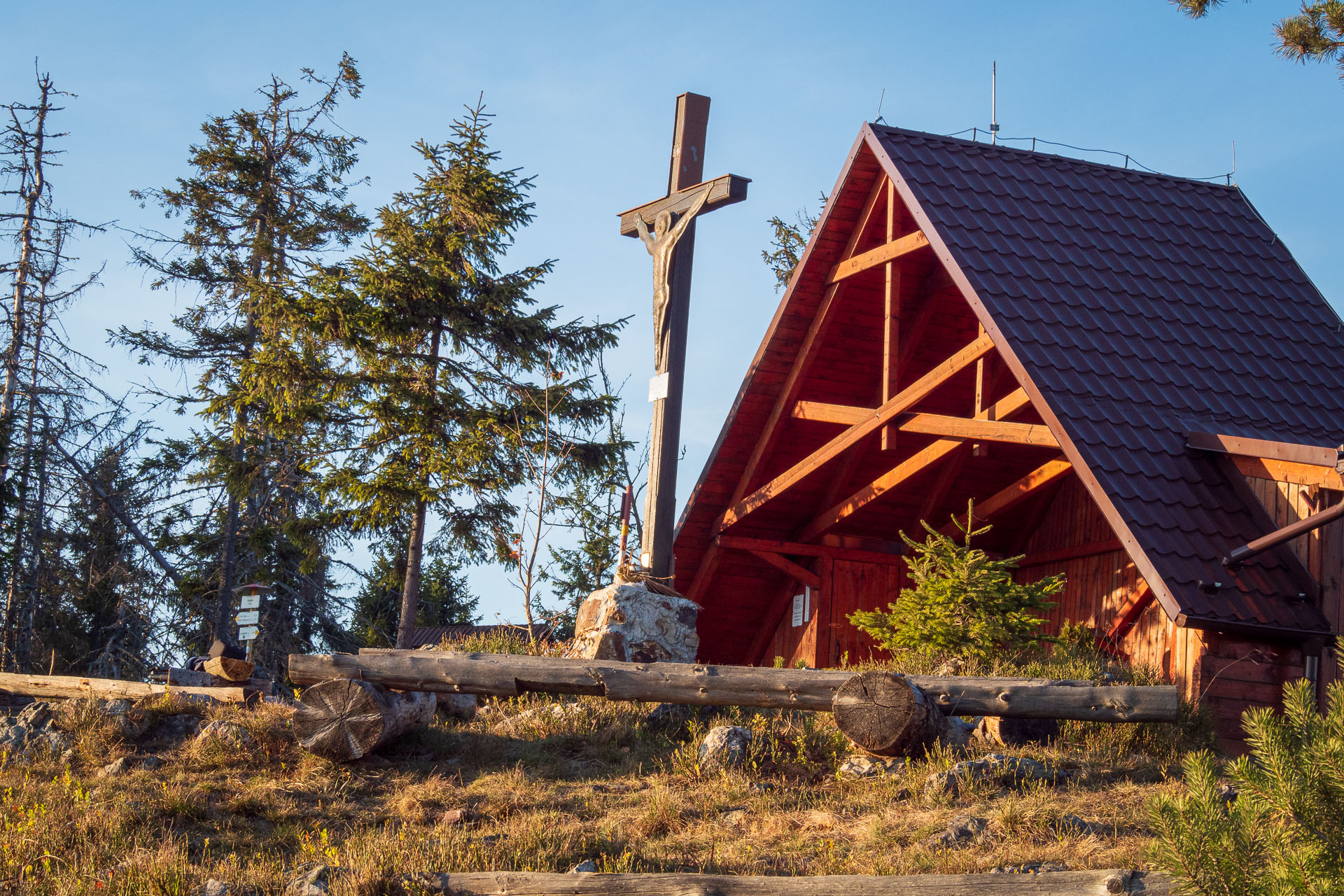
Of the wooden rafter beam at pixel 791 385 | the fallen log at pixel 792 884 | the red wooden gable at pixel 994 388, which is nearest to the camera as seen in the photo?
the fallen log at pixel 792 884

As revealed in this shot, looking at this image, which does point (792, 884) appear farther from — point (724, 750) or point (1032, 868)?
point (724, 750)

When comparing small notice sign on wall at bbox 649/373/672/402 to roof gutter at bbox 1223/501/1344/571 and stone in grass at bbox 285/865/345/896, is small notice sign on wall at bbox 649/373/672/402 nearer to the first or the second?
roof gutter at bbox 1223/501/1344/571

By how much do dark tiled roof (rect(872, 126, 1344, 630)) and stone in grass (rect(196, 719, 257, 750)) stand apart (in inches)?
265

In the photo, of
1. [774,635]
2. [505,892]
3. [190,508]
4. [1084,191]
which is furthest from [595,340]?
[505,892]

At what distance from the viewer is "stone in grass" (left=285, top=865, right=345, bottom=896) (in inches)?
250

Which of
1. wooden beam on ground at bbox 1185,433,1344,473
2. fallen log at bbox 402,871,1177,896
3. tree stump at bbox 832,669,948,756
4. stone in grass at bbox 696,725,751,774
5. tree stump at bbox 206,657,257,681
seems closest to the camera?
fallen log at bbox 402,871,1177,896

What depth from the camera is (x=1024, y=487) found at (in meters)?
13.1

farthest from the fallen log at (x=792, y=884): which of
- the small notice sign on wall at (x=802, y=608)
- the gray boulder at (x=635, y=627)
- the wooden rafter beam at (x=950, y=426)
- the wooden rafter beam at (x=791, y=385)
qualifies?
the small notice sign on wall at (x=802, y=608)

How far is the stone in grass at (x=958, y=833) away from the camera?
23.1 feet

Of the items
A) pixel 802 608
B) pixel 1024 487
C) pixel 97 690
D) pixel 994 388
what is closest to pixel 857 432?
pixel 1024 487

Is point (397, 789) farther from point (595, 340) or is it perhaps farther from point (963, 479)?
point (595, 340)

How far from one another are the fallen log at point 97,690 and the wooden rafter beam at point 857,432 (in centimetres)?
599

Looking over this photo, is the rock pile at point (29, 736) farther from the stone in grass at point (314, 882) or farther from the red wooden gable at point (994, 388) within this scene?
the red wooden gable at point (994, 388)

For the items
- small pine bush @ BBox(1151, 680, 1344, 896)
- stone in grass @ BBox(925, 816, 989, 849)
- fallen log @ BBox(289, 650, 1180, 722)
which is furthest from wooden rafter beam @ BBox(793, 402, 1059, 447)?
small pine bush @ BBox(1151, 680, 1344, 896)
